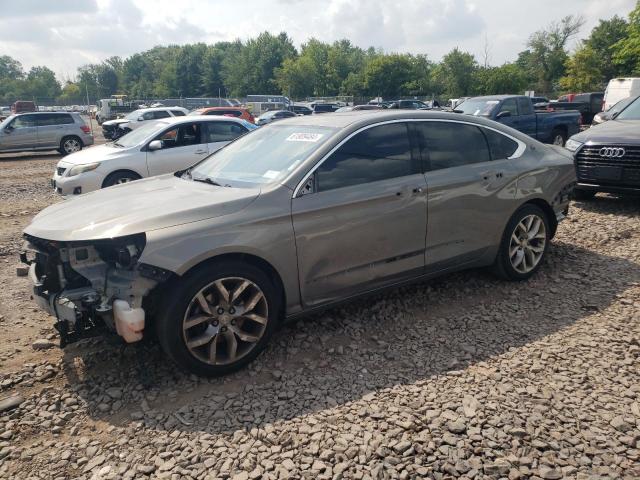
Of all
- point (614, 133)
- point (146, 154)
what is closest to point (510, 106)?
point (614, 133)

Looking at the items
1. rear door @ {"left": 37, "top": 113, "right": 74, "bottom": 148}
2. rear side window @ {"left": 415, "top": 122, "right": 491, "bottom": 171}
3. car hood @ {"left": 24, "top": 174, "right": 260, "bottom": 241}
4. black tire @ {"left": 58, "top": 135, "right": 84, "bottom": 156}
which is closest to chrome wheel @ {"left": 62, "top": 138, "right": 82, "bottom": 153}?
black tire @ {"left": 58, "top": 135, "right": 84, "bottom": 156}

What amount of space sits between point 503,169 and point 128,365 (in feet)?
11.6

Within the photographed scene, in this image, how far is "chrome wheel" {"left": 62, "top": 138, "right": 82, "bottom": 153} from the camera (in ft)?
61.0

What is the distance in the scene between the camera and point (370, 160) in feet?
12.9

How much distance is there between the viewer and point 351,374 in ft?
11.2

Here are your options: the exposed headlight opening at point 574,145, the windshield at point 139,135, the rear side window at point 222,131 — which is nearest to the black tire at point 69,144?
the windshield at point 139,135

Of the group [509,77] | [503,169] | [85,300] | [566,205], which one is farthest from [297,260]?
[509,77]

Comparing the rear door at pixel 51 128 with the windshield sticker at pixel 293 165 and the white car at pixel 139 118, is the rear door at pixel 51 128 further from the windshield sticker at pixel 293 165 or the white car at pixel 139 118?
the windshield sticker at pixel 293 165

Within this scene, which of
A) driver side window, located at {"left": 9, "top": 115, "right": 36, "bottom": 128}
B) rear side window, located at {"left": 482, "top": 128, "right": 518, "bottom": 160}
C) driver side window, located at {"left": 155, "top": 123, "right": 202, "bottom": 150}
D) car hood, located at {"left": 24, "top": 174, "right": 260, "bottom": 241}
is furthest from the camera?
driver side window, located at {"left": 9, "top": 115, "right": 36, "bottom": 128}

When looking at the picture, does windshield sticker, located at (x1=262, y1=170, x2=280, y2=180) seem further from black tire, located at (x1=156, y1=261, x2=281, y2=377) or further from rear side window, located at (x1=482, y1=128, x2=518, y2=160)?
rear side window, located at (x1=482, y1=128, x2=518, y2=160)

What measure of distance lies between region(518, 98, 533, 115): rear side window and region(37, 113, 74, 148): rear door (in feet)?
50.5

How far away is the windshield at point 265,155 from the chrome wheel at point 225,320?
871 mm

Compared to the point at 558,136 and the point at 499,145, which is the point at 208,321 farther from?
the point at 558,136

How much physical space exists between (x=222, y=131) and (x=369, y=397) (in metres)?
7.57
